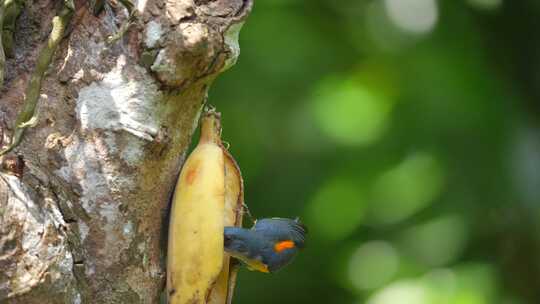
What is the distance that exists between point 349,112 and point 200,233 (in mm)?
2957

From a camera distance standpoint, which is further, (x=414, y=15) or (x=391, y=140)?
(x=414, y=15)

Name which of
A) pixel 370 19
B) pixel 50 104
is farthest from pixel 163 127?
pixel 370 19

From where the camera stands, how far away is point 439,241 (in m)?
5.94

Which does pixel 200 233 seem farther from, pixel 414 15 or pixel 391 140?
pixel 414 15

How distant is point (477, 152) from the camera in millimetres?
6152

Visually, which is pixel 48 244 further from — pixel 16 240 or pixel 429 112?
pixel 429 112

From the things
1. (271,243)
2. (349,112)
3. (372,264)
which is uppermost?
(271,243)

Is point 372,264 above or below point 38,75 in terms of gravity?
below

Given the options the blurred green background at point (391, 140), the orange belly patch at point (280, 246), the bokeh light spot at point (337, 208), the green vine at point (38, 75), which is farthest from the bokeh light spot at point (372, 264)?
the green vine at point (38, 75)

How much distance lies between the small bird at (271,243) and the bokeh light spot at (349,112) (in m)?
2.39

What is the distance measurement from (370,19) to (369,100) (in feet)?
1.64

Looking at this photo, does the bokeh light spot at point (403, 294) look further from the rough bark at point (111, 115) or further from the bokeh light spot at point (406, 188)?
the rough bark at point (111, 115)

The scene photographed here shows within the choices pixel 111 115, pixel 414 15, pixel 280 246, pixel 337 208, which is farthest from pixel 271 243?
pixel 414 15

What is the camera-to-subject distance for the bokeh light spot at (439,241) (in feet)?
19.2
